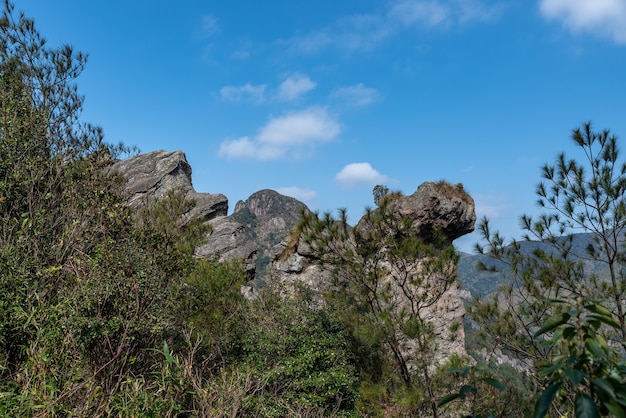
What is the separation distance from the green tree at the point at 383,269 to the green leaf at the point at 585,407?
24.8 ft

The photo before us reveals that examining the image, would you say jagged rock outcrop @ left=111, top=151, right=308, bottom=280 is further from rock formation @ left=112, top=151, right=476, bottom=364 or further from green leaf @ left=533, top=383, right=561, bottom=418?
green leaf @ left=533, top=383, right=561, bottom=418

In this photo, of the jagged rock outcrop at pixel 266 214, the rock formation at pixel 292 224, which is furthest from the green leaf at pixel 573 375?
the jagged rock outcrop at pixel 266 214

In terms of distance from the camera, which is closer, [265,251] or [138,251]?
[138,251]

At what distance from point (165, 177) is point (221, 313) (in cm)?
1625

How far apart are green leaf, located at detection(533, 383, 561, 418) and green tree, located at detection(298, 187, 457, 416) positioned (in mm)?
7470

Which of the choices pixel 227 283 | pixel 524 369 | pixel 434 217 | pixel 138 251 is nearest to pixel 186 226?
pixel 227 283

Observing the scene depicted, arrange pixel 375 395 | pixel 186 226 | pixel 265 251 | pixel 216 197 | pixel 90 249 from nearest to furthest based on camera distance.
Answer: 1. pixel 90 249
2. pixel 375 395
3. pixel 186 226
4. pixel 216 197
5. pixel 265 251

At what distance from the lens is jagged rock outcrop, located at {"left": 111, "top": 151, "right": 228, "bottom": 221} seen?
1030 inches

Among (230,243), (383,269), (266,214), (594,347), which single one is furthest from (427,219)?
(266,214)

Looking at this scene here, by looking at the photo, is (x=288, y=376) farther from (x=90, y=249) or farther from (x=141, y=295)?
(x=90, y=249)

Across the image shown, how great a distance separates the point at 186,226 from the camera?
16.0 m

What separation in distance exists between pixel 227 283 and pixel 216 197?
14.4 m

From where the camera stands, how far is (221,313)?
1265 centimetres

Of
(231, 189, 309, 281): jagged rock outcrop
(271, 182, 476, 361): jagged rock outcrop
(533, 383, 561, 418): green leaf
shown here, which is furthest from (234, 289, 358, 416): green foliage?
(231, 189, 309, 281): jagged rock outcrop
